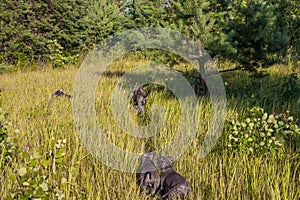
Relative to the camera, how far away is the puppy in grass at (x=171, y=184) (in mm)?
1610

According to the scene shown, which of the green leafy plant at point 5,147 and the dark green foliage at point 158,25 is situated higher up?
the dark green foliage at point 158,25

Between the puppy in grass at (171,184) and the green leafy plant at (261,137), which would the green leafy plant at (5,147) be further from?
the green leafy plant at (261,137)

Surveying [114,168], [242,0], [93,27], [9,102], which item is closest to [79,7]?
[93,27]

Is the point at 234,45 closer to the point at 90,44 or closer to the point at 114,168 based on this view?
the point at 114,168

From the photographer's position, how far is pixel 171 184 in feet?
5.41

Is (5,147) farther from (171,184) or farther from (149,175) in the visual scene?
(171,184)

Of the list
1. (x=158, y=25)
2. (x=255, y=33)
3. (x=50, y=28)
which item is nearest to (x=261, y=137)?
(x=255, y=33)

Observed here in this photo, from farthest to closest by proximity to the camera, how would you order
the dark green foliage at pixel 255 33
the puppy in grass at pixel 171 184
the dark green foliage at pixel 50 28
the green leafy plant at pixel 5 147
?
the dark green foliage at pixel 50 28 < the dark green foliage at pixel 255 33 < the green leafy plant at pixel 5 147 < the puppy in grass at pixel 171 184

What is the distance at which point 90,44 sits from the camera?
10.6 m

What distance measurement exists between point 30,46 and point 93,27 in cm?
234

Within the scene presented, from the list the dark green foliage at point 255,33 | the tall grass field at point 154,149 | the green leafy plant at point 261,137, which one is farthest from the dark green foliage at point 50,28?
the green leafy plant at point 261,137

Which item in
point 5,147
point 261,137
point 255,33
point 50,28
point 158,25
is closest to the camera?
point 5,147

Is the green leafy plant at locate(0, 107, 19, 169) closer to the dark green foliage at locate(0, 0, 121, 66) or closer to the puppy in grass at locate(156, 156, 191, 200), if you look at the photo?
the puppy in grass at locate(156, 156, 191, 200)

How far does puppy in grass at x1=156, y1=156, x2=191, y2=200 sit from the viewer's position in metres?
1.61
